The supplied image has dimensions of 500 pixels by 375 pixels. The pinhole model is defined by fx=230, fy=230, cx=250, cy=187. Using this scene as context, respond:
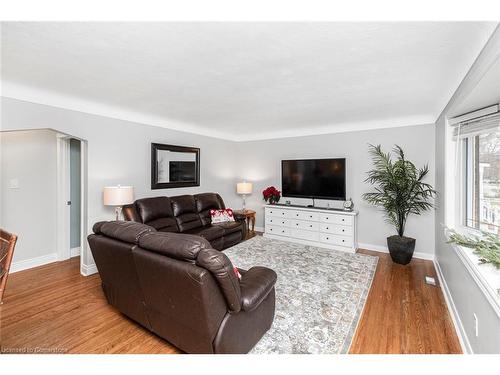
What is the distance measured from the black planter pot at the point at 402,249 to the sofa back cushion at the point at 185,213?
10.7 ft

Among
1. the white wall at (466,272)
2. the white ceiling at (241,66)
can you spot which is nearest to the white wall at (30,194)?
the white ceiling at (241,66)

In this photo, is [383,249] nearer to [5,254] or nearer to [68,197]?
[5,254]

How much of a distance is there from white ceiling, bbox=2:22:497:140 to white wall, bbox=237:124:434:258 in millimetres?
522

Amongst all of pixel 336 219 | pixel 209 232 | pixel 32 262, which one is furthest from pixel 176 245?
pixel 336 219

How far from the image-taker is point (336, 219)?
14.0 ft

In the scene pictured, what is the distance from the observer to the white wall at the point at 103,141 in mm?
2695

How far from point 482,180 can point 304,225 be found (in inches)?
109

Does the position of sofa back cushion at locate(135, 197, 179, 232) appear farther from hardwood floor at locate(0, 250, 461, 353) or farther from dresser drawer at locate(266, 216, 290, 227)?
dresser drawer at locate(266, 216, 290, 227)

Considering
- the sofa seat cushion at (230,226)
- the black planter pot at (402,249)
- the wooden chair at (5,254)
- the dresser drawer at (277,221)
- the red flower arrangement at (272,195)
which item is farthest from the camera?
the red flower arrangement at (272,195)

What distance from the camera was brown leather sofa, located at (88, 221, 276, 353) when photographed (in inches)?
55.9

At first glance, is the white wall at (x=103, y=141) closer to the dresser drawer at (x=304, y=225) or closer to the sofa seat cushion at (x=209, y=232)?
the sofa seat cushion at (x=209, y=232)

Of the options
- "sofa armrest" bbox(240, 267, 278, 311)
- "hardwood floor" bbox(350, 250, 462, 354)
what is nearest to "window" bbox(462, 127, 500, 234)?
"hardwood floor" bbox(350, 250, 462, 354)
